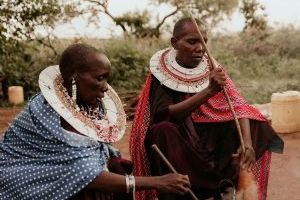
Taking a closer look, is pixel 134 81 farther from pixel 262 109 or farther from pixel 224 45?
pixel 262 109

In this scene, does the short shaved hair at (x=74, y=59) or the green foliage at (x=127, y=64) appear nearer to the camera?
the short shaved hair at (x=74, y=59)

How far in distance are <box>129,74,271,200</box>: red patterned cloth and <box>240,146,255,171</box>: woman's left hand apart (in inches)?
12.6

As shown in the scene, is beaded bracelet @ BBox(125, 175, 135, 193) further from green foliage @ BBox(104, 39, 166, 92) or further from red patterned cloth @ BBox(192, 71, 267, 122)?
green foliage @ BBox(104, 39, 166, 92)

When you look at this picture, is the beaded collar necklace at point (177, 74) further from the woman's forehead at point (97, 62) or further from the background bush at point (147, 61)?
the background bush at point (147, 61)

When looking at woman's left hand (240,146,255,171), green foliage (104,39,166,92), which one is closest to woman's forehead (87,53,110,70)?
woman's left hand (240,146,255,171)

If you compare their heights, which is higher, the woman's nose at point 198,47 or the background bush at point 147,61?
the woman's nose at point 198,47

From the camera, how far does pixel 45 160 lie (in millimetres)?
2629

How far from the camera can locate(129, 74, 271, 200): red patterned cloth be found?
375 cm

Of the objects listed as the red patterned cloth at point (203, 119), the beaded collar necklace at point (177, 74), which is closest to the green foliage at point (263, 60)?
the red patterned cloth at point (203, 119)

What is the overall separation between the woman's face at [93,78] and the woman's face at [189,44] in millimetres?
1053

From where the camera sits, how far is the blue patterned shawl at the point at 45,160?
2.60 meters

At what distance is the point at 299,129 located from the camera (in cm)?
753

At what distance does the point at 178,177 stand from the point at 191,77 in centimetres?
128

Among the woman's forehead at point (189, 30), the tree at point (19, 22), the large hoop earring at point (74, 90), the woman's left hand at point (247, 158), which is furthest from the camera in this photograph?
the tree at point (19, 22)
